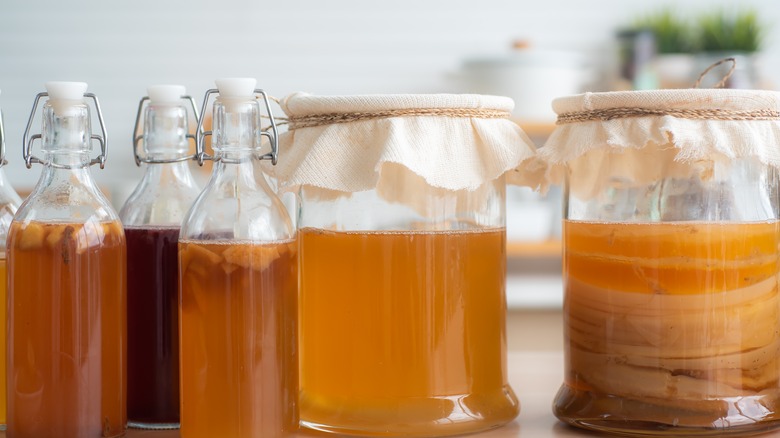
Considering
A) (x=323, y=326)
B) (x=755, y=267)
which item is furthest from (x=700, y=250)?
(x=323, y=326)

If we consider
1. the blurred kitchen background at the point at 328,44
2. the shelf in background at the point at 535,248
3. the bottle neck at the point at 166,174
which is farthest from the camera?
the blurred kitchen background at the point at 328,44

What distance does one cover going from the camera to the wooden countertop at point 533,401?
0.74m

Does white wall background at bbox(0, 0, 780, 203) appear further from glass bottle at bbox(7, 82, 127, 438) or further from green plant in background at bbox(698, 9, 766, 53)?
glass bottle at bbox(7, 82, 127, 438)

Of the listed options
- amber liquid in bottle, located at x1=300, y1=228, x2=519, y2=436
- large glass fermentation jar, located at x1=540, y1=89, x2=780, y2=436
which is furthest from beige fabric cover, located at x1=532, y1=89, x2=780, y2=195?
amber liquid in bottle, located at x1=300, y1=228, x2=519, y2=436

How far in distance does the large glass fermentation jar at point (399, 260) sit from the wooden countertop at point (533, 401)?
0.02 metres

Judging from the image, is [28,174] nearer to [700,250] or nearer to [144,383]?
[144,383]

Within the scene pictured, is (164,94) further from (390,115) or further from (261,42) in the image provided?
(261,42)

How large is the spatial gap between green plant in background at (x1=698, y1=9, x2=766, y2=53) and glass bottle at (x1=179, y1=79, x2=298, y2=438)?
2.56m

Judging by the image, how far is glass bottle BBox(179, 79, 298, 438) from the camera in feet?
2.12

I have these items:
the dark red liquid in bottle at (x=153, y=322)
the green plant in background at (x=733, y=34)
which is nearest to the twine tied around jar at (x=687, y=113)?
the dark red liquid in bottle at (x=153, y=322)

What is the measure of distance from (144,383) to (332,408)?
16 centimetres

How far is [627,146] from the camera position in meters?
0.71

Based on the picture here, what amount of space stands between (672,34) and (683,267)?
2441 mm

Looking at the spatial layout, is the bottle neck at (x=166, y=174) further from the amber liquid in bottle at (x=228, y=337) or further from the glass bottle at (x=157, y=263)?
the amber liquid in bottle at (x=228, y=337)
